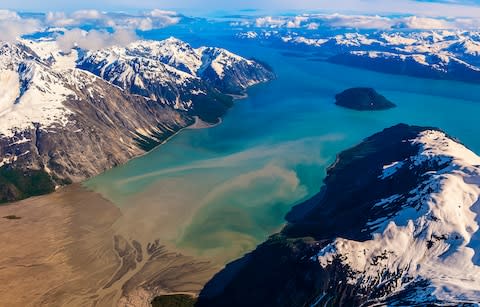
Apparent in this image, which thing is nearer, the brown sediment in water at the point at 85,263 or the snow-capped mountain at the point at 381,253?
the snow-capped mountain at the point at 381,253

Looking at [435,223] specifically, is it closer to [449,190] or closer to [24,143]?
[449,190]

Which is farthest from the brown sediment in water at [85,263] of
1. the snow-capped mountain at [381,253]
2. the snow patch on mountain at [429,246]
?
the snow patch on mountain at [429,246]

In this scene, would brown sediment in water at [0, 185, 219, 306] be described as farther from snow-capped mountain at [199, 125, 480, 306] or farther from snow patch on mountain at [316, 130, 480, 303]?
snow patch on mountain at [316, 130, 480, 303]

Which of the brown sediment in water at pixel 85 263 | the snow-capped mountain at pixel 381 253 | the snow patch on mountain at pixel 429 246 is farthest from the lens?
the brown sediment in water at pixel 85 263

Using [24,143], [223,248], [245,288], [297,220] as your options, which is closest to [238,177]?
[297,220]

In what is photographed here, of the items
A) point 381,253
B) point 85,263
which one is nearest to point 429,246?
point 381,253

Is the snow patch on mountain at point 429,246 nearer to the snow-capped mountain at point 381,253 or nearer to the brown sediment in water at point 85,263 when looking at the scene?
the snow-capped mountain at point 381,253

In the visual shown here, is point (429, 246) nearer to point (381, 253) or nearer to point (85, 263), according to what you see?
point (381, 253)
